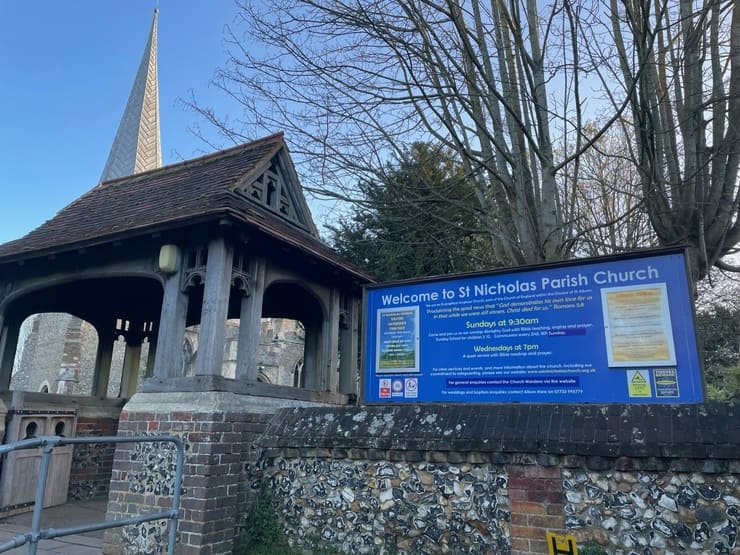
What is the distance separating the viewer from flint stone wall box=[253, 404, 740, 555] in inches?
141

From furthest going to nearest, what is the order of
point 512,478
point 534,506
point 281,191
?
point 281,191 < point 512,478 < point 534,506

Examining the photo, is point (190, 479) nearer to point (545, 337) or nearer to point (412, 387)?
point (412, 387)

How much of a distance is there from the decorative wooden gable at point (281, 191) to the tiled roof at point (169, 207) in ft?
0.41

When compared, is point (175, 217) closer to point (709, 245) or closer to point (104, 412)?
point (104, 412)

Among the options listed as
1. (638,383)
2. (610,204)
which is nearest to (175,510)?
(638,383)

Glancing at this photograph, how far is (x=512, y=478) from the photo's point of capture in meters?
4.11

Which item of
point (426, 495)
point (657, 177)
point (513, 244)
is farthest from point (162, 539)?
point (657, 177)

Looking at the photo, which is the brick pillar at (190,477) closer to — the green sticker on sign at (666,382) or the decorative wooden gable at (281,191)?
the decorative wooden gable at (281,191)

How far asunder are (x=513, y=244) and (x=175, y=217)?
16.7 feet

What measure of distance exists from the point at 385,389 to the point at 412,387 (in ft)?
1.04

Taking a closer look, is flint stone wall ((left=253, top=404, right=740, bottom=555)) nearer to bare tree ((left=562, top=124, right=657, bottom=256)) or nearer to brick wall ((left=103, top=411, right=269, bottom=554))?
brick wall ((left=103, top=411, right=269, bottom=554))

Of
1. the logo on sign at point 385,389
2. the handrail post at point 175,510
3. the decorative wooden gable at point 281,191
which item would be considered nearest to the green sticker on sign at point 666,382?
the logo on sign at point 385,389

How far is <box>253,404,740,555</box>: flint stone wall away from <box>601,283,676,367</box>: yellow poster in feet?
1.46

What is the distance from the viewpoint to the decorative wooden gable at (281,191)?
7434mm
